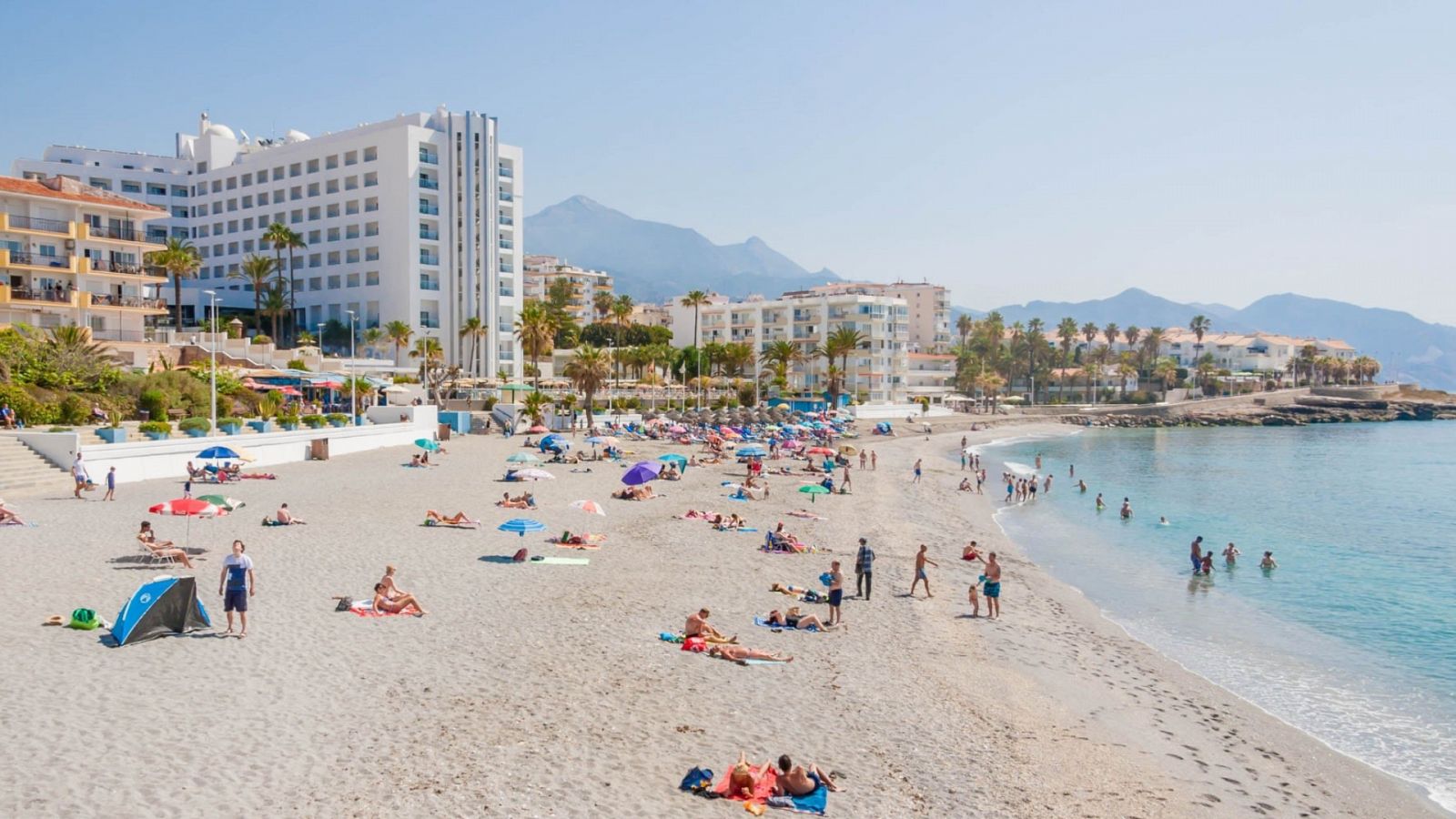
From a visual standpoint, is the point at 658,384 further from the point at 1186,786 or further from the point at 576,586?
the point at 1186,786

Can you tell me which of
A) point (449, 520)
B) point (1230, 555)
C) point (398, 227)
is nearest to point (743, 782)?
point (449, 520)

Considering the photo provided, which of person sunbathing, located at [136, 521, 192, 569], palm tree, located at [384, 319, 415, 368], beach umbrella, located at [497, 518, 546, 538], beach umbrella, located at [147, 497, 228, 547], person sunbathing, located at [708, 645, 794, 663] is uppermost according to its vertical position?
palm tree, located at [384, 319, 415, 368]

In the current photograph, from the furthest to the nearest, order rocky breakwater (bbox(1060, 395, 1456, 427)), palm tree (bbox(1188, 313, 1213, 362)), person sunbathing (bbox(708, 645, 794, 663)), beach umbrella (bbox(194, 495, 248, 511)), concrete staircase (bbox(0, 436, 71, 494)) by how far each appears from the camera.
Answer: palm tree (bbox(1188, 313, 1213, 362)) → rocky breakwater (bbox(1060, 395, 1456, 427)) → concrete staircase (bbox(0, 436, 71, 494)) → beach umbrella (bbox(194, 495, 248, 511)) → person sunbathing (bbox(708, 645, 794, 663))

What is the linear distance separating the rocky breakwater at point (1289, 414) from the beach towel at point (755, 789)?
10769cm

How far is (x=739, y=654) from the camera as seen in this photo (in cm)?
1431

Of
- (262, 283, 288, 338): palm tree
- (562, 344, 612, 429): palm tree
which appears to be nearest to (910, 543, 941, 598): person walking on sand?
(562, 344, 612, 429): palm tree

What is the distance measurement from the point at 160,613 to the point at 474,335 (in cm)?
6276

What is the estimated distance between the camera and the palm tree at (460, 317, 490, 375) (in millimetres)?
71625

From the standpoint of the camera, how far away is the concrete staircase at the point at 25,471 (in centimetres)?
2467

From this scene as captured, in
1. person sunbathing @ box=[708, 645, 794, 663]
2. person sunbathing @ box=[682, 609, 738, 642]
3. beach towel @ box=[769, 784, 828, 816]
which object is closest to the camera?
beach towel @ box=[769, 784, 828, 816]

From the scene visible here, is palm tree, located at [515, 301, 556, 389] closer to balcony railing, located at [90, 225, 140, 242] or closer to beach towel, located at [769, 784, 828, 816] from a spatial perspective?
balcony railing, located at [90, 225, 140, 242]

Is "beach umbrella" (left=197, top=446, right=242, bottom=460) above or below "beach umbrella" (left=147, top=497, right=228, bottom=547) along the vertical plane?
above

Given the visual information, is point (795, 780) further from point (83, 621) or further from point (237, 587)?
point (83, 621)

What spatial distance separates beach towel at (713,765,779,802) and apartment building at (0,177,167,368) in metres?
47.1
